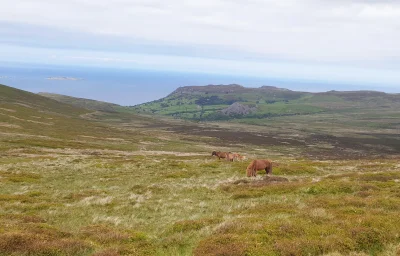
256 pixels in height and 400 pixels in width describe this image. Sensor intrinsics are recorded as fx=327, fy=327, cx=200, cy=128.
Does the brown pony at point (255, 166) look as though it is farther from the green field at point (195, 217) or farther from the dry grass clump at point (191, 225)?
the dry grass clump at point (191, 225)

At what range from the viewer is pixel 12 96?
19212 centimetres

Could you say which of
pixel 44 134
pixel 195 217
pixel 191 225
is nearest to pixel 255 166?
pixel 195 217

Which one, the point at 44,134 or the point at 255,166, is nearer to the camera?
the point at 255,166

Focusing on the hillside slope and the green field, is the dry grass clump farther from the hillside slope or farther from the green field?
the hillside slope

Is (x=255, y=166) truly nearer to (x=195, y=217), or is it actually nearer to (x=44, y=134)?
(x=195, y=217)

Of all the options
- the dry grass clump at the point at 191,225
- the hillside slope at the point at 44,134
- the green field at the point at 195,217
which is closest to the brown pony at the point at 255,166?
the green field at the point at 195,217

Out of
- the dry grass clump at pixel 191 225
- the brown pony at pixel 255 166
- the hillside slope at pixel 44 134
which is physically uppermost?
the dry grass clump at pixel 191 225

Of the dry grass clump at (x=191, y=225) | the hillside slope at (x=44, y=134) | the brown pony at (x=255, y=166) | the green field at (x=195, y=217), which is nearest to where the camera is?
the green field at (x=195, y=217)

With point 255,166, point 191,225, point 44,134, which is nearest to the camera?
point 191,225

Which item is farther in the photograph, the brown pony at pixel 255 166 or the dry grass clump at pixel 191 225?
the brown pony at pixel 255 166

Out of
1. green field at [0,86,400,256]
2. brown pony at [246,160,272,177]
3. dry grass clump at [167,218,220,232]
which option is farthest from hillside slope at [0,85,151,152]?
dry grass clump at [167,218,220,232]

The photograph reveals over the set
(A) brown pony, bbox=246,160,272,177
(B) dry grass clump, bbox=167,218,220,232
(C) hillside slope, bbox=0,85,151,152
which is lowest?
(C) hillside slope, bbox=0,85,151,152

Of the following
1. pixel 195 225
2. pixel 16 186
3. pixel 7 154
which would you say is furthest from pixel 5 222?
pixel 7 154

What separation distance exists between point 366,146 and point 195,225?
136413 millimetres
